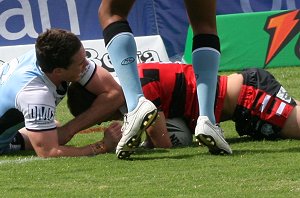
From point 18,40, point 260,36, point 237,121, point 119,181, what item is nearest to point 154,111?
point 119,181

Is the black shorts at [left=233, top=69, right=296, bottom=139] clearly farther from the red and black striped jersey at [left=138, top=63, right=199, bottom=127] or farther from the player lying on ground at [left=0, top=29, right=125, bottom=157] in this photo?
the player lying on ground at [left=0, top=29, right=125, bottom=157]

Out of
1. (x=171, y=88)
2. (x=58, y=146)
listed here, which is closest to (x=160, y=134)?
(x=171, y=88)

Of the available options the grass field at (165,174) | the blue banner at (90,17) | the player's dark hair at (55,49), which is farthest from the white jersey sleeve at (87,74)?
the blue banner at (90,17)

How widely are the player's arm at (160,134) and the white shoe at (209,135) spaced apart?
1.49 ft

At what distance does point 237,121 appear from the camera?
6.20m

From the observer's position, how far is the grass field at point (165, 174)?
179 inches

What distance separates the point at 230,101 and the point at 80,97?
0.92 m

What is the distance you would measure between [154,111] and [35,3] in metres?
6.73

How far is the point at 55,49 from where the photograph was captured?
5.56 meters

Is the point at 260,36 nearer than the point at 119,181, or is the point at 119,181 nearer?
the point at 119,181

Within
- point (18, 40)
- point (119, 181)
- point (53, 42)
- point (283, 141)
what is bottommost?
point (18, 40)

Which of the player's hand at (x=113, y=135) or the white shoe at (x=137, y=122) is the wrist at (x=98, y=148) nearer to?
the player's hand at (x=113, y=135)

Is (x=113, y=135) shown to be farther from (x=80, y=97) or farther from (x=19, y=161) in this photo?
(x=19, y=161)

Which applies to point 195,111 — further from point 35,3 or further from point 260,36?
point 35,3
